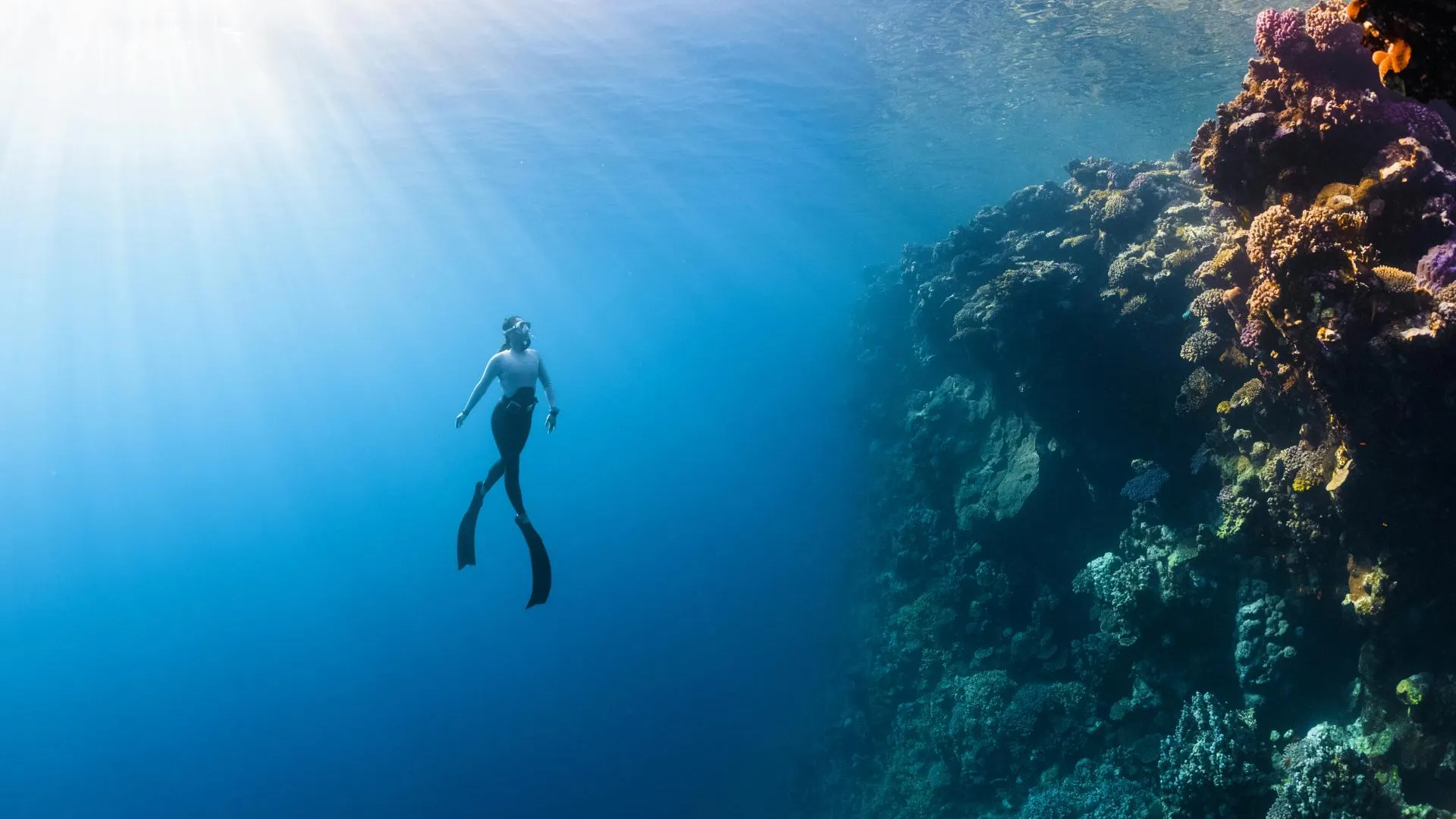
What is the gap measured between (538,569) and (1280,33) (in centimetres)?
1116

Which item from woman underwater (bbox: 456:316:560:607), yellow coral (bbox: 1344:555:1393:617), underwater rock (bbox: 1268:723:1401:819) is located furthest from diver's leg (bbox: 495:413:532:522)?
yellow coral (bbox: 1344:555:1393:617)

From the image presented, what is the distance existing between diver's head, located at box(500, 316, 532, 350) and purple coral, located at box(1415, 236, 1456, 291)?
1099cm

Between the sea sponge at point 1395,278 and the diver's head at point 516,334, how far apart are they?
421 inches

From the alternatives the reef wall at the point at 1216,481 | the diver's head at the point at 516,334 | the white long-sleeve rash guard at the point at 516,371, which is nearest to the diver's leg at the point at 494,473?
the white long-sleeve rash guard at the point at 516,371

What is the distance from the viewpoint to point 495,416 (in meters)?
11.2

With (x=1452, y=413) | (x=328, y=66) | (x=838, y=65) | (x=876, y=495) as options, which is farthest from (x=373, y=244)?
(x=1452, y=413)

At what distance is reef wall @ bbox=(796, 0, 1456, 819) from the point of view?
5848 millimetres

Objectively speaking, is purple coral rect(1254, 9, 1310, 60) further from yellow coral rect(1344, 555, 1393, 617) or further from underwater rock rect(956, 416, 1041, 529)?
underwater rock rect(956, 416, 1041, 529)

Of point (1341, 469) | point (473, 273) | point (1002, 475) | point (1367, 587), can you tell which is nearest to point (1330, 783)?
point (1367, 587)

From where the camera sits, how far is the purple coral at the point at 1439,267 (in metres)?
5.39

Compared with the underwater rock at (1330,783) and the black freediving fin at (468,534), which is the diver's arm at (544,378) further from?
the underwater rock at (1330,783)

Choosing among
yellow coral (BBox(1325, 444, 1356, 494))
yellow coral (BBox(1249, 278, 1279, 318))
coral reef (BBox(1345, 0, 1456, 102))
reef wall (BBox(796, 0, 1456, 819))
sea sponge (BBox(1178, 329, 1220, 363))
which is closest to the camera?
coral reef (BBox(1345, 0, 1456, 102))

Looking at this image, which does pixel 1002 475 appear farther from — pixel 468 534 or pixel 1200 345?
pixel 468 534

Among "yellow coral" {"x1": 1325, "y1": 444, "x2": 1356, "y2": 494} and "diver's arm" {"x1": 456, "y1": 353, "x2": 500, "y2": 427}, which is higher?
"diver's arm" {"x1": 456, "y1": 353, "x2": 500, "y2": 427}
